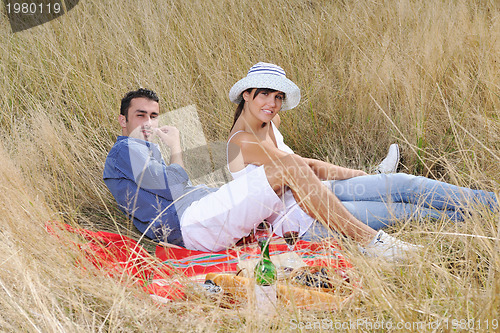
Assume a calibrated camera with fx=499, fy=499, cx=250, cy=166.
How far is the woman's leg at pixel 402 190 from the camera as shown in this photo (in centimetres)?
271

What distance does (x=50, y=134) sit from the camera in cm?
371

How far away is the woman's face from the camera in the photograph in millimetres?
3352

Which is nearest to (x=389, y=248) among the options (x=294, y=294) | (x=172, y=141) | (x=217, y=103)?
(x=294, y=294)

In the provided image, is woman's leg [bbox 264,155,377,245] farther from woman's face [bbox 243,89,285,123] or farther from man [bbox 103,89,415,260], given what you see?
woman's face [bbox 243,89,285,123]

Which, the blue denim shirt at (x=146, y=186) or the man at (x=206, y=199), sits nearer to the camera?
the man at (x=206, y=199)

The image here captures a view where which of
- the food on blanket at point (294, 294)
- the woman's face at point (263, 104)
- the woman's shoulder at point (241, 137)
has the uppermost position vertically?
the woman's face at point (263, 104)

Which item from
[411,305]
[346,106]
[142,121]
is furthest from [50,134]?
[411,305]

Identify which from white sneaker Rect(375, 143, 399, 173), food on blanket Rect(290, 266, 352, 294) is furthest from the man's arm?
white sneaker Rect(375, 143, 399, 173)

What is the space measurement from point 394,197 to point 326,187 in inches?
19.6

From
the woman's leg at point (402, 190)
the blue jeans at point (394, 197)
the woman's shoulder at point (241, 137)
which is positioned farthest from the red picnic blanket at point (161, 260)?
the woman's shoulder at point (241, 137)

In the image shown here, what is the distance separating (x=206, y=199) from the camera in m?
2.87

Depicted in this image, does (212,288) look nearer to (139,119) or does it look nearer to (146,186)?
(146,186)

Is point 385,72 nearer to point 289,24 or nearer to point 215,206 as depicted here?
point 289,24

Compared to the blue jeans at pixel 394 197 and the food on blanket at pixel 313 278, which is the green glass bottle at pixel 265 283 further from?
the blue jeans at pixel 394 197
